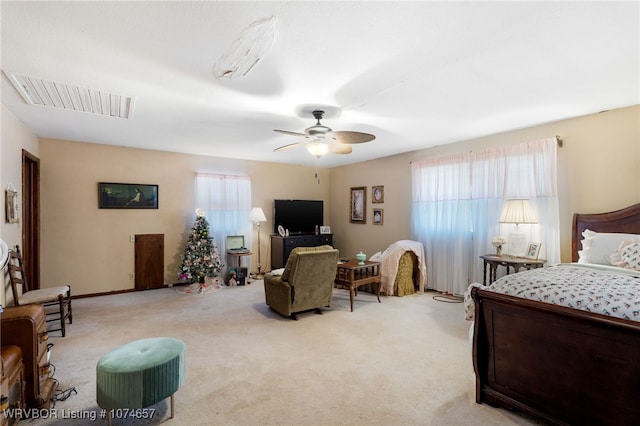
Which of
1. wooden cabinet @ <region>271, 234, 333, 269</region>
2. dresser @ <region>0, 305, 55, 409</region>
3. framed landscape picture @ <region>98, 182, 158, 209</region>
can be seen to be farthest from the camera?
wooden cabinet @ <region>271, 234, 333, 269</region>

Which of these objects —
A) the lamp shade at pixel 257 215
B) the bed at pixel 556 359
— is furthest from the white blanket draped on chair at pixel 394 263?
the bed at pixel 556 359

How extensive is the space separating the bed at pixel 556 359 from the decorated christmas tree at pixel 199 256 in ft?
14.4

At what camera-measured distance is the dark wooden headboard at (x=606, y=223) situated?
317 centimetres

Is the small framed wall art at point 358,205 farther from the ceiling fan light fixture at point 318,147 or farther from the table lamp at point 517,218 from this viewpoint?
the ceiling fan light fixture at point 318,147

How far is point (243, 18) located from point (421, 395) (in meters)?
2.84

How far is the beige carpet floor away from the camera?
206cm

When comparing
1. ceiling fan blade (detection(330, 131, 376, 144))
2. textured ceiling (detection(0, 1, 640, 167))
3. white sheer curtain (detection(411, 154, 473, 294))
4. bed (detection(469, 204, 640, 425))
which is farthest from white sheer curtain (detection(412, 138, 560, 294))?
ceiling fan blade (detection(330, 131, 376, 144))

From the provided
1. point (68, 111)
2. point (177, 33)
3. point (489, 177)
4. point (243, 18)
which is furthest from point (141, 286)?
point (489, 177)

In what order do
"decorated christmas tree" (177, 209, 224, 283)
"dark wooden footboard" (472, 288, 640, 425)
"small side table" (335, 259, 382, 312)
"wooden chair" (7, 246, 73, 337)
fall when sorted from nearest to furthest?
1. "dark wooden footboard" (472, 288, 640, 425)
2. "wooden chair" (7, 246, 73, 337)
3. "small side table" (335, 259, 382, 312)
4. "decorated christmas tree" (177, 209, 224, 283)

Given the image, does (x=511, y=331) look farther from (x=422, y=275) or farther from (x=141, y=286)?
(x=141, y=286)

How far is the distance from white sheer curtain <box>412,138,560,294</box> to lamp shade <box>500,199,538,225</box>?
0.22 meters

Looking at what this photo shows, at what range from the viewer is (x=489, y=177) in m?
4.44

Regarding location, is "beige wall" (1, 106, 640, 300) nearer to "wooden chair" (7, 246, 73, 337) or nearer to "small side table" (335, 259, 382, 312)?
"wooden chair" (7, 246, 73, 337)

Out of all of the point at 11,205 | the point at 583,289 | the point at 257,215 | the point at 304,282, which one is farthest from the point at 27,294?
the point at 583,289
